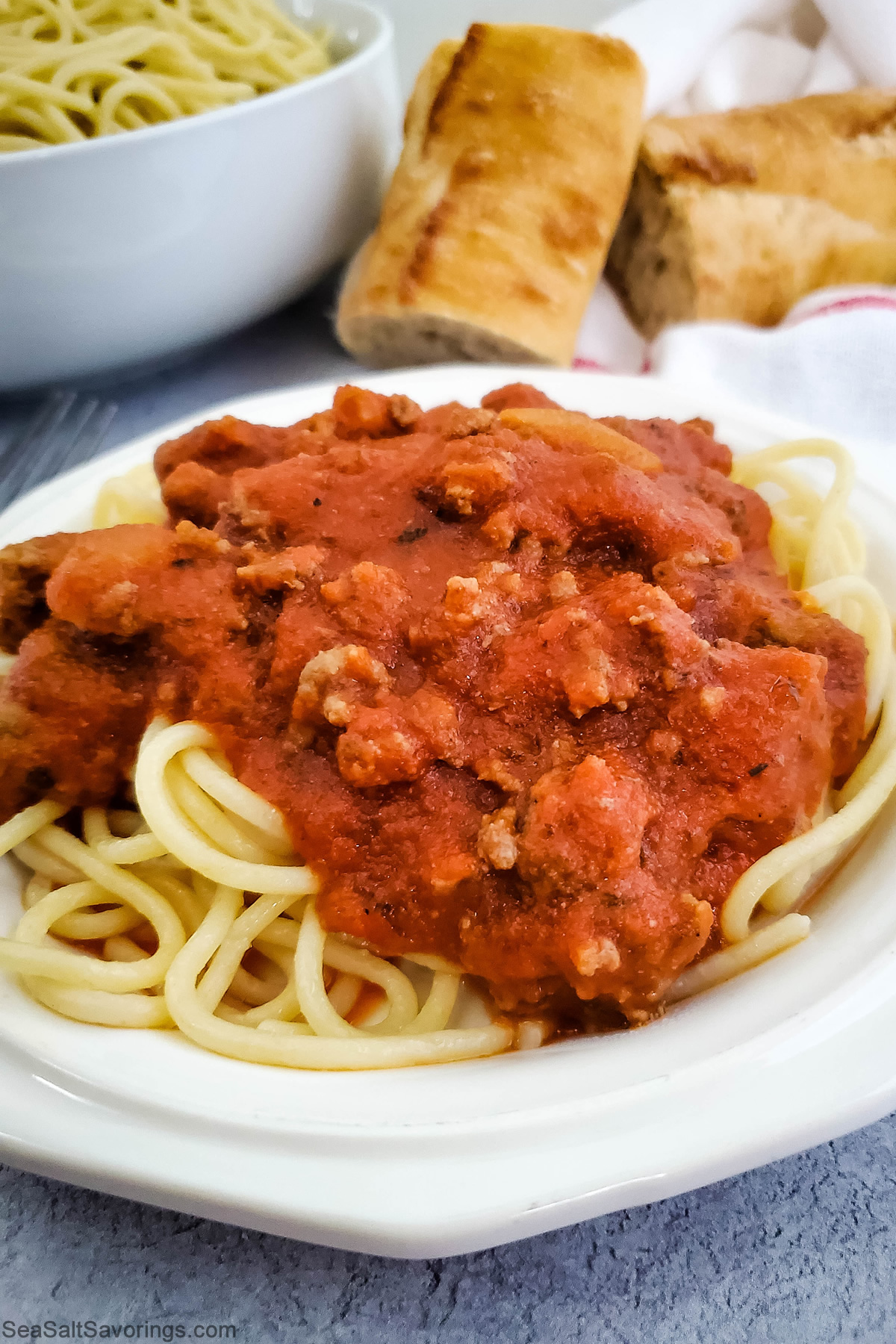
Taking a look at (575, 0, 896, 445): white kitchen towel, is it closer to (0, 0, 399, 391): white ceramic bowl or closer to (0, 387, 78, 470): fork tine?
(0, 0, 399, 391): white ceramic bowl

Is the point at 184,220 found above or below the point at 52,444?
above

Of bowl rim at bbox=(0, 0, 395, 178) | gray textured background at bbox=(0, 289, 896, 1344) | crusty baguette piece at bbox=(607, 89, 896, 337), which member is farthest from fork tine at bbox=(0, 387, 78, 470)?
crusty baguette piece at bbox=(607, 89, 896, 337)

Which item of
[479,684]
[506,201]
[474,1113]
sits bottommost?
[474,1113]

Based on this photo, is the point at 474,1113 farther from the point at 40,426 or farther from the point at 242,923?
the point at 40,426

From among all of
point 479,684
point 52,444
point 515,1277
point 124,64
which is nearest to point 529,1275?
point 515,1277

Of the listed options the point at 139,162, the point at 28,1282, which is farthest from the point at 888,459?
the point at 28,1282

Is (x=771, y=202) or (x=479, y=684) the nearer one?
(x=479, y=684)

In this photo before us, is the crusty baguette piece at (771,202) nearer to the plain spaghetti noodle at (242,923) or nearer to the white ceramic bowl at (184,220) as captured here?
the white ceramic bowl at (184,220)
